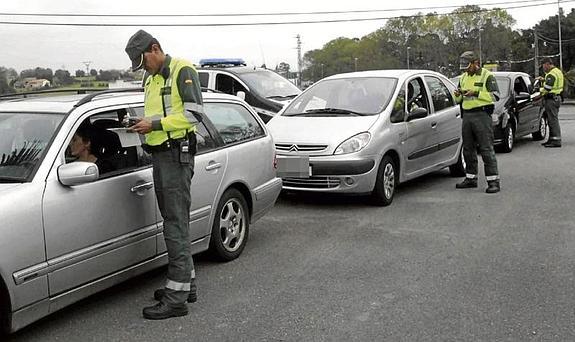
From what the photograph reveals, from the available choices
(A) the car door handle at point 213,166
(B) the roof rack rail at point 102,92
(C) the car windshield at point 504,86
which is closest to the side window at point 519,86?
(C) the car windshield at point 504,86

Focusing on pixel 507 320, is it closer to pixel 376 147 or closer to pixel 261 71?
pixel 376 147

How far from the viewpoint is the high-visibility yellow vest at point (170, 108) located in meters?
4.42

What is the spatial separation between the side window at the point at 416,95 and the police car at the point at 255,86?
10.3 ft

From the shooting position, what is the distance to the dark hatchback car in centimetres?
1311

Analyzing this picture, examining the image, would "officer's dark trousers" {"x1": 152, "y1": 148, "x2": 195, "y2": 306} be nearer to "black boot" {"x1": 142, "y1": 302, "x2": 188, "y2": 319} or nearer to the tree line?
"black boot" {"x1": 142, "y1": 302, "x2": 188, "y2": 319}

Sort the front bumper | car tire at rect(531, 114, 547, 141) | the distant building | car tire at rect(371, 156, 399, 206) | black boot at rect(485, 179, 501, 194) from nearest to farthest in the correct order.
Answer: the distant building → the front bumper → car tire at rect(371, 156, 399, 206) → black boot at rect(485, 179, 501, 194) → car tire at rect(531, 114, 547, 141)

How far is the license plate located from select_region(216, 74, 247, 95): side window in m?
4.51

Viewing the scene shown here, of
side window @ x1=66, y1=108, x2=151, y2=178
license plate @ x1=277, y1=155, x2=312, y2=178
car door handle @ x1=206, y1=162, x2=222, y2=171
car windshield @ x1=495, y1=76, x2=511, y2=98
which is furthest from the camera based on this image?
car windshield @ x1=495, y1=76, x2=511, y2=98

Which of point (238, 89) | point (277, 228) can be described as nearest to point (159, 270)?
point (277, 228)

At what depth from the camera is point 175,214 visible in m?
4.48

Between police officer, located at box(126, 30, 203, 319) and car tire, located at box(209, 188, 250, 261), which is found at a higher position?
police officer, located at box(126, 30, 203, 319)

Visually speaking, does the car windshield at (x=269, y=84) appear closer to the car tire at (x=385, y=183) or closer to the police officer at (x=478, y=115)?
the police officer at (x=478, y=115)

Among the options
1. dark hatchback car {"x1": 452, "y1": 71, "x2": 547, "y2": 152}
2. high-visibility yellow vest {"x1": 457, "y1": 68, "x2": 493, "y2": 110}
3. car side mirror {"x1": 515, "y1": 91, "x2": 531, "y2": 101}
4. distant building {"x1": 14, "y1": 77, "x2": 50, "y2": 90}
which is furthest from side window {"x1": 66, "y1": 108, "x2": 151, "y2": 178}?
car side mirror {"x1": 515, "y1": 91, "x2": 531, "y2": 101}

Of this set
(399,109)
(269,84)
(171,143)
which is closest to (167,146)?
(171,143)
